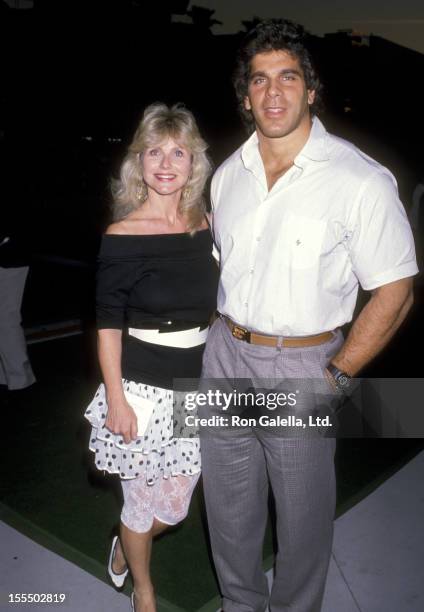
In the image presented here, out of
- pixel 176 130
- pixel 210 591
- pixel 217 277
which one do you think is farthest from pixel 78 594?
pixel 176 130

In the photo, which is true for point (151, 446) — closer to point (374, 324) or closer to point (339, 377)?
point (339, 377)

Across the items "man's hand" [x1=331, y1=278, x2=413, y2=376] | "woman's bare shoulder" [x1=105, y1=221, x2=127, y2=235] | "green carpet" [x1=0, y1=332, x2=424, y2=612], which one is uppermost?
"woman's bare shoulder" [x1=105, y1=221, x2=127, y2=235]

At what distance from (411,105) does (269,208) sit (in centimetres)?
1395

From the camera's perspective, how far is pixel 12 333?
4773 millimetres

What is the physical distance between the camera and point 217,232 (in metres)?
2.39

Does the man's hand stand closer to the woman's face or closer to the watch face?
the watch face

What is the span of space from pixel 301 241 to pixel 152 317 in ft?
2.14

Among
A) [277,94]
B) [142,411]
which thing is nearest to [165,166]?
[277,94]

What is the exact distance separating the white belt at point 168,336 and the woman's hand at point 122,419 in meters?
0.25

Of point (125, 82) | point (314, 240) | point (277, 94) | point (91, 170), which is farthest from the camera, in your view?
point (91, 170)

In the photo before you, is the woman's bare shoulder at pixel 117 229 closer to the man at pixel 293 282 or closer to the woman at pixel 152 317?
the woman at pixel 152 317

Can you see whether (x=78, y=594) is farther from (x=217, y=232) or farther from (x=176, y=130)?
(x=176, y=130)

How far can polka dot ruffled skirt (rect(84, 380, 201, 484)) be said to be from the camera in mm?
2381

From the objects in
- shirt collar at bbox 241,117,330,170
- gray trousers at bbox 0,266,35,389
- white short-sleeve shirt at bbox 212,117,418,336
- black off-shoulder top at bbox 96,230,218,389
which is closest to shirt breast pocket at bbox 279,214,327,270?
white short-sleeve shirt at bbox 212,117,418,336
